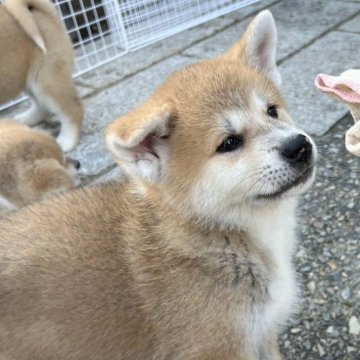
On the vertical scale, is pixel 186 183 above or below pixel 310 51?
above

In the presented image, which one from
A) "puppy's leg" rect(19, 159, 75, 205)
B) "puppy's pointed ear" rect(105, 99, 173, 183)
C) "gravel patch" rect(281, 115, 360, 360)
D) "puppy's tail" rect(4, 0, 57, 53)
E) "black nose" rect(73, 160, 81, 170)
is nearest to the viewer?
"puppy's pointed ear" rect(105, 99, 173, 183)

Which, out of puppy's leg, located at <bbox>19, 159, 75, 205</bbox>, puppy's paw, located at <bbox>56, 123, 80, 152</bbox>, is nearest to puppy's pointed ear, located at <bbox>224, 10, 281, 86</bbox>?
puppy's leg, located at <bbox>19, 159, 75, 205</bbox>

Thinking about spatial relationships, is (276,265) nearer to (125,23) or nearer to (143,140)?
(143,140)

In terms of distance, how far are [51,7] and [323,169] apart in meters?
2.48

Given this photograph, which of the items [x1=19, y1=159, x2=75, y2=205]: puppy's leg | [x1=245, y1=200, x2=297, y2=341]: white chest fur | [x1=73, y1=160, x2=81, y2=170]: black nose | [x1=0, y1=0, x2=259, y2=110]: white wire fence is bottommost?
[x1=0, y1=0, x2=259, y2=110]: white wire fence

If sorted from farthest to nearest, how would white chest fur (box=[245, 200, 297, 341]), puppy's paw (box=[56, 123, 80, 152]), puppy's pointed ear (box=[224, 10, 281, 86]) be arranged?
puppy's paw (box=[56, 123, 80, 152])
puppy's pointed ear (box=[224, 10, 281, 86])
white chest fur (box=[245, 200, 297, 341])

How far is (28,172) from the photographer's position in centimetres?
335

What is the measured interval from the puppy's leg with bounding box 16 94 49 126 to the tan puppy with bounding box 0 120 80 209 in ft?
4.19

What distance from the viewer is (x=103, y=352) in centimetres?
206

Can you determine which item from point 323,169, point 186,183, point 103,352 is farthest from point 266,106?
point 323,169

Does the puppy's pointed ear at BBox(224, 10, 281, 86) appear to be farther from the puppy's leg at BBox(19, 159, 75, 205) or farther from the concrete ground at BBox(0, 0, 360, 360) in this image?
the puppy's leg at BBox(19, 159, 75, 205)

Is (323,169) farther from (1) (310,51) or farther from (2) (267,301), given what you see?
(1) (310,51)

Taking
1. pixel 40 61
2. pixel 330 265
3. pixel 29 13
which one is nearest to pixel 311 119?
pixel 330 265

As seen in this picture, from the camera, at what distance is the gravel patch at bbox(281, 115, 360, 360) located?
244 cm
